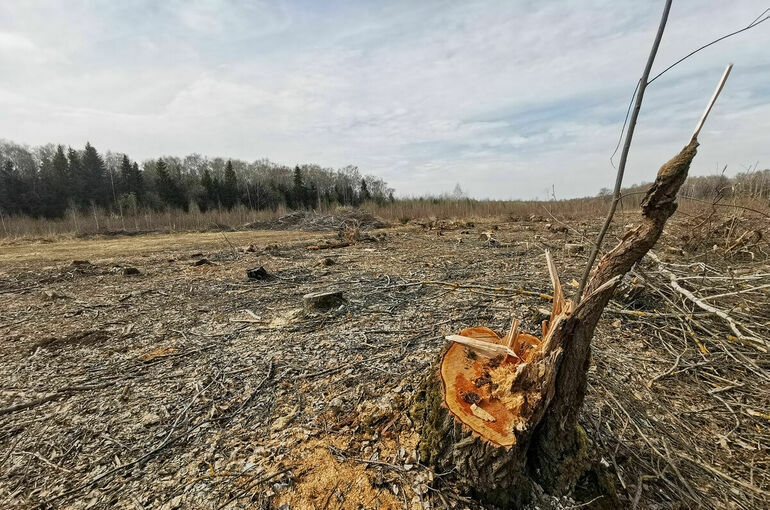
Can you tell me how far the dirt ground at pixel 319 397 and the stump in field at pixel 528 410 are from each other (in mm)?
134

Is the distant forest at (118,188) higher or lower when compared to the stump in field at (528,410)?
higher

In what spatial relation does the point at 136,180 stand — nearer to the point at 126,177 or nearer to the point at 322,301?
the point at 126,177

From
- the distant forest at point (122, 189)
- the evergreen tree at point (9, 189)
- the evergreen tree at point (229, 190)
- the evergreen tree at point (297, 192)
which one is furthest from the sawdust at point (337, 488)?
the evergreen tree at point (9, 189)

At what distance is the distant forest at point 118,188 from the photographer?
2789cm

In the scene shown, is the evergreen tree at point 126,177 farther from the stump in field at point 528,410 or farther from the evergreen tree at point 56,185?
the stump in field at point 528,410

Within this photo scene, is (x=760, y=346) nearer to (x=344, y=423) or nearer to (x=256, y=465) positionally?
(x=344, y=423)

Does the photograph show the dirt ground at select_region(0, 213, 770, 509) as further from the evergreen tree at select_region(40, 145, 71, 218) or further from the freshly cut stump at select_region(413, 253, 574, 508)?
the evergreen tree at select_region(40, 145, 71, 218)

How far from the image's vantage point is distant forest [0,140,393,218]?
2789 centimetres

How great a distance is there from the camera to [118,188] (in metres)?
32.5

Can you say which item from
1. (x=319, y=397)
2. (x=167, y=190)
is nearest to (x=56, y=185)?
(x=167, y=190)

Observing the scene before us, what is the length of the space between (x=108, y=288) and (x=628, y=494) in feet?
23.9

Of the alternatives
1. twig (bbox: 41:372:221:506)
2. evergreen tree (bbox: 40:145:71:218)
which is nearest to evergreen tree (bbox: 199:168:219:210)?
evergreen tree (bbox: 40:145:71:218)

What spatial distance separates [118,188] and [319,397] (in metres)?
41.6

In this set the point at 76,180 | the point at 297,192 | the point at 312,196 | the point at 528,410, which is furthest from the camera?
the point at 312,196
